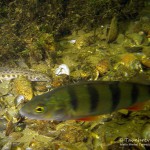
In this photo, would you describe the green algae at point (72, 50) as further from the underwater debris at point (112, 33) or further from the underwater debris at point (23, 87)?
the underwater debris at point (23, 87)

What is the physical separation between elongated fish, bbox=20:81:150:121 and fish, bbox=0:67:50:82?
4.05 meters

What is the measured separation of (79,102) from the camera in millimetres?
2930

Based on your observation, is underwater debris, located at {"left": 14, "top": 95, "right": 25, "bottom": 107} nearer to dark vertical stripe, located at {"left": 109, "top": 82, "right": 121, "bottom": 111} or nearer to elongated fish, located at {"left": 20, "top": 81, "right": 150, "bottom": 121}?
elongated fish, located at {"left": 20, "top": 81, "right": 150, "bottom": 121}

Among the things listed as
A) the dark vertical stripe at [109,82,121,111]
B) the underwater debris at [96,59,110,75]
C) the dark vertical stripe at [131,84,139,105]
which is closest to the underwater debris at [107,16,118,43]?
the underwater debris at [96,59,110,75]

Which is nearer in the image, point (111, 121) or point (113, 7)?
point (111, 121)

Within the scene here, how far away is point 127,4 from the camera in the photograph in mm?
10055

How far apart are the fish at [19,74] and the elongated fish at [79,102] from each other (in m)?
4.05

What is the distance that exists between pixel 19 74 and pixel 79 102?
15.8ft

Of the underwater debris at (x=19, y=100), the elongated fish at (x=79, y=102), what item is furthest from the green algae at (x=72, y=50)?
the elongated fish at (x=79, y=102)

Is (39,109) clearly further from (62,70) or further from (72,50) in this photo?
(72,50)

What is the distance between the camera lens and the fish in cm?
710

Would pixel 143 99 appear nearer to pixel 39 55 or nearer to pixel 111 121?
pixel 111 121

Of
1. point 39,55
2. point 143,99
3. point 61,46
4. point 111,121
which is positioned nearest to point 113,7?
point 61,46

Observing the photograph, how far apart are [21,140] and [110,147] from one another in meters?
2.02
